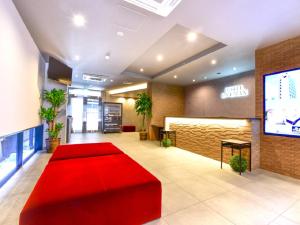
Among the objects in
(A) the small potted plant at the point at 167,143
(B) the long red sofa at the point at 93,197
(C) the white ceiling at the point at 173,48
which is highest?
(C) the white ceiling at the point at 173,48

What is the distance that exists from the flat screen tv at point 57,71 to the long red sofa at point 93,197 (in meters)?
4.19

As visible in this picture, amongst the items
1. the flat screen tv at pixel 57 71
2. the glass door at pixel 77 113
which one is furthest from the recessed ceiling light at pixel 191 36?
the glass door at pixel 77 113

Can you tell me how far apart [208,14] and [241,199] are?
322 centimetres

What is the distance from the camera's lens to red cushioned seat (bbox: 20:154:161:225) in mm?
1362

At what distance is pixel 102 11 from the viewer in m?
2.76

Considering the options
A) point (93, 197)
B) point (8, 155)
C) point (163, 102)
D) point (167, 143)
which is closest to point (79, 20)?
point (93, 197)

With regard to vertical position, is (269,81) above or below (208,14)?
below

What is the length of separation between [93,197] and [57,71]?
5.20 meters

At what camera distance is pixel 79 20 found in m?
3.03

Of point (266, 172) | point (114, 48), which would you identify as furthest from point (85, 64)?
point (266, 172)

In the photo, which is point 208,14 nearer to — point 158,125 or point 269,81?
point 269,81

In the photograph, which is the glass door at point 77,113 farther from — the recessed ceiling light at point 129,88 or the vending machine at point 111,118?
the recessed ceiling light at point 129,88

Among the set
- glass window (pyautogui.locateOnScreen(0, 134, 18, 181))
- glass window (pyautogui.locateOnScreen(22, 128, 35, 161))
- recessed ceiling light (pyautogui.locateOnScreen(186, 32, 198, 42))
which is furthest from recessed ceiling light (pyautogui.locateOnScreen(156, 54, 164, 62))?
glass window (pyautogui.locateOnScreen(22, 128, 35, 161))

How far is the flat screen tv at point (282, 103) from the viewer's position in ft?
10.7
